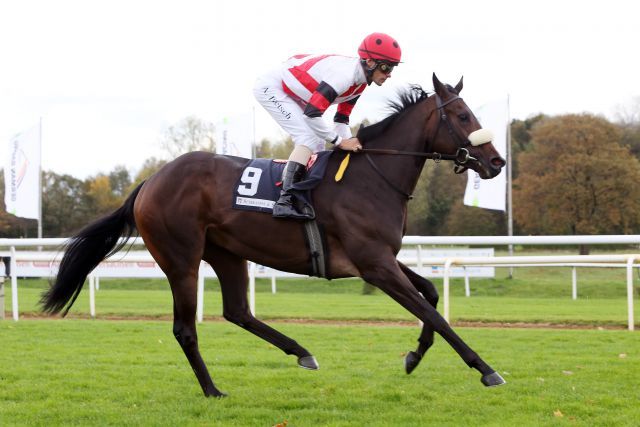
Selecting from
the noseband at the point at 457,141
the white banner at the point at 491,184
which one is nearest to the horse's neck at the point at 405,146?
the noseband at the point at 457,141

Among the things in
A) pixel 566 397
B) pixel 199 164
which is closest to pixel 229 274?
pixel 199 164

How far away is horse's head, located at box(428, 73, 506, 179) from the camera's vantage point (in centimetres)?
510

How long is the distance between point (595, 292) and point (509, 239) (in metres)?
9.14

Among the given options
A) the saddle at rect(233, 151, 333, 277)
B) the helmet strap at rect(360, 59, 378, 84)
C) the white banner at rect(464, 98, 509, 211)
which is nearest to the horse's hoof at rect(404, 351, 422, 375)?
the saddle at rect(233, 151, 333, 277)

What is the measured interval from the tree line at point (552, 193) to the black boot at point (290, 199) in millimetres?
24135

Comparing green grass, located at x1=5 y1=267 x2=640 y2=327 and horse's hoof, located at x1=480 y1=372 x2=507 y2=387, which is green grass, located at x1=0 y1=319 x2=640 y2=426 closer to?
horse's hoof, located at x1=480 y1=372 x2=507 y2=387

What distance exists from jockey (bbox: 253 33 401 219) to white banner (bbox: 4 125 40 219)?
628 inches

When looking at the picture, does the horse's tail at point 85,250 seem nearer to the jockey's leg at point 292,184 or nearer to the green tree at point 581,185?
the jockey's leg at point 292,184

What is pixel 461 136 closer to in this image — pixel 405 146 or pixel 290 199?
pixel 405 146

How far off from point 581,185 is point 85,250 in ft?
103

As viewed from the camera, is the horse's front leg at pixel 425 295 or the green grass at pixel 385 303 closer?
the horse's front leg at pixel 425 295

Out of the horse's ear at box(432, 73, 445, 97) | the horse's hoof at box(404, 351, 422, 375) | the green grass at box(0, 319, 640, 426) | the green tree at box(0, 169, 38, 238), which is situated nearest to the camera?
the green grass at box(0, 319, 640, 426)

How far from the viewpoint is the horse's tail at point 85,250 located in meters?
5.91

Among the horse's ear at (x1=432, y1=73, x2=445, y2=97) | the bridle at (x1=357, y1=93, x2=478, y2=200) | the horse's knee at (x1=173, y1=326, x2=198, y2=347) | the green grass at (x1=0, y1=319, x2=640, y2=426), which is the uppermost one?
the horse's ear at (x1=432, y1=73, x2=445, y2=97)
